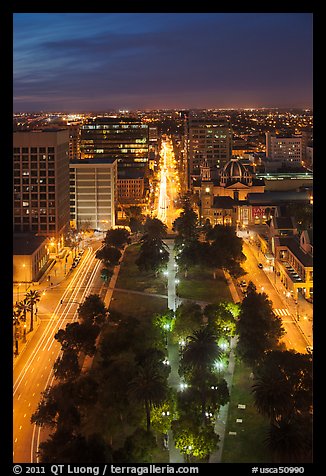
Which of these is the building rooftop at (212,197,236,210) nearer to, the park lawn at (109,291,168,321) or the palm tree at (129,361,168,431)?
the park lawn at (109,291,168,321)

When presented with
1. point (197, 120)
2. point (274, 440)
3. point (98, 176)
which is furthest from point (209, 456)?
point (197, 120)

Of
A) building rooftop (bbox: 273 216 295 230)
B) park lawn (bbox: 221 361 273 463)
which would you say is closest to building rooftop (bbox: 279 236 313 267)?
building rooftop (bbox: 273 216 295 230)

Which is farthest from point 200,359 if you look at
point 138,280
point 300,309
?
point 138,280

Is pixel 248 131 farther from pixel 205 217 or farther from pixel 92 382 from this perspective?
pixel 92 382

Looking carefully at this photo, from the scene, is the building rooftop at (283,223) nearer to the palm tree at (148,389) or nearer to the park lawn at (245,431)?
the park lawn at (245,431)

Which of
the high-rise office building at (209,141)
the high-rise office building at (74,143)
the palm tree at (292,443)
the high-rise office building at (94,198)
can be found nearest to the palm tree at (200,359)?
the palm tree at (292,443)

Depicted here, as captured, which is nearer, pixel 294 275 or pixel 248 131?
pixel 294 275

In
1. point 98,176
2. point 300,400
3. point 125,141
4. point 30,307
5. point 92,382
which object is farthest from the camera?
point 125,141
